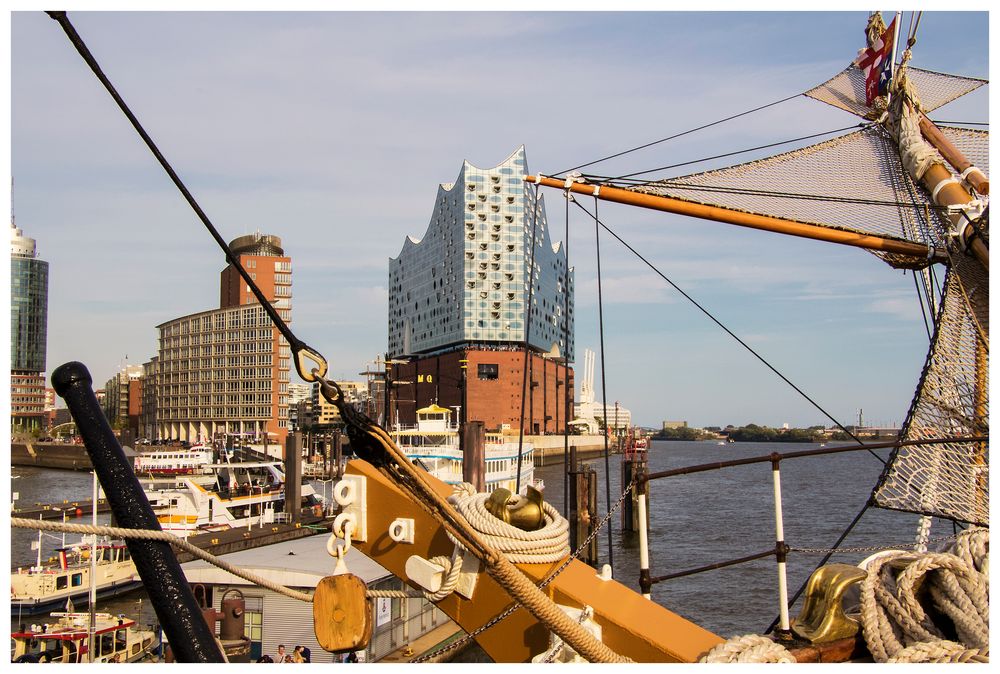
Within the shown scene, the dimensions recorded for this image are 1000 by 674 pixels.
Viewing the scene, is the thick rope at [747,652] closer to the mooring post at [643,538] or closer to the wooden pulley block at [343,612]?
the mooring post at [643,538]

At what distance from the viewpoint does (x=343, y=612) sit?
3189 mm

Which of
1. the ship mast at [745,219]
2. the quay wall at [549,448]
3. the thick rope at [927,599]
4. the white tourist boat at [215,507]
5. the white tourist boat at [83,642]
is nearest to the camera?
A: the thick rope at [927,599]

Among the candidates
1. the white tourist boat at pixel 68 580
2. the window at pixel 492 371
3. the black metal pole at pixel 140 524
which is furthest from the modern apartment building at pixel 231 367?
the black metal pole at pixel 140 524

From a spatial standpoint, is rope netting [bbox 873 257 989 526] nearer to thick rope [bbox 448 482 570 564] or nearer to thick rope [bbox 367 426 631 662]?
thick rope [bbox 448 482 570 564]

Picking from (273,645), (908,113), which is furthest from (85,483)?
(908,113)

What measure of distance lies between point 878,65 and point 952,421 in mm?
8258

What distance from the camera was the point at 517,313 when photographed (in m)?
82.8

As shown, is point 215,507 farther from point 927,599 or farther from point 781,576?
point 927,599

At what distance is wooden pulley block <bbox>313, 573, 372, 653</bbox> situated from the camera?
10.4ft

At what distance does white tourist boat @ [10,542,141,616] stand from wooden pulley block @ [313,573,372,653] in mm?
17983

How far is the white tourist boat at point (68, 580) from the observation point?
19.6 meters

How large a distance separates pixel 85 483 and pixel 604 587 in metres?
68.9

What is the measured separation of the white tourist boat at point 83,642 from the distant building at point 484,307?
60280mm

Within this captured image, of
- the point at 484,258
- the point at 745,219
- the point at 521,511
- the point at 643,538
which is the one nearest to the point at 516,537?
the point at 521,511
